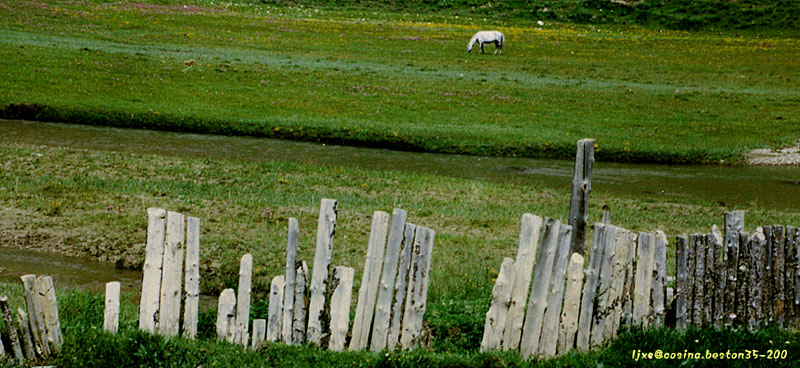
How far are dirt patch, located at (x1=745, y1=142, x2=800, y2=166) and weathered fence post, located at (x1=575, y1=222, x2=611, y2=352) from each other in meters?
21.9

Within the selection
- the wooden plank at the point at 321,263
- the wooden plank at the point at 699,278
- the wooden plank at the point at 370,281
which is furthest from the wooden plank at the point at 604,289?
the wooden plank at the point at 321,263

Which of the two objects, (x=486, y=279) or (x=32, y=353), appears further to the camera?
(x=486, y=279)

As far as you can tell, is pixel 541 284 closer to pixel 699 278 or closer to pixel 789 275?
pixel 699 278

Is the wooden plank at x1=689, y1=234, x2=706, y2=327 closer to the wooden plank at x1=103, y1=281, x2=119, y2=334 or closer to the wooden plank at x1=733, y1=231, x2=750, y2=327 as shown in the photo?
the wooden plank at x1=733, y1=231, x2=750, y2=327

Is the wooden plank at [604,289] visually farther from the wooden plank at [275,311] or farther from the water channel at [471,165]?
the water channel at [471,165]

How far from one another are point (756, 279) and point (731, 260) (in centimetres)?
42

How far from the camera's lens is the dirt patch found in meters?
27.8

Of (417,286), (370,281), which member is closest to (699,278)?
(417,286)

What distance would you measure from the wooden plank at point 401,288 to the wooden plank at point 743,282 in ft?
12.3

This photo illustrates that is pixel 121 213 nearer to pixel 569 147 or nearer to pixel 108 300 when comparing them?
pixel 108 300

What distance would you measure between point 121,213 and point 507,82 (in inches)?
1215

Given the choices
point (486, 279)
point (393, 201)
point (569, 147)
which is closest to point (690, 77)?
point (569, 147)

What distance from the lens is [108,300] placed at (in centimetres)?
773

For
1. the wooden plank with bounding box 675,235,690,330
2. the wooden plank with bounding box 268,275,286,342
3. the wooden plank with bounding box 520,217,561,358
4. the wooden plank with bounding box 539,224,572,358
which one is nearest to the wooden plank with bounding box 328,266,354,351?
the wooden plank with bounding box 268,275,286,342
